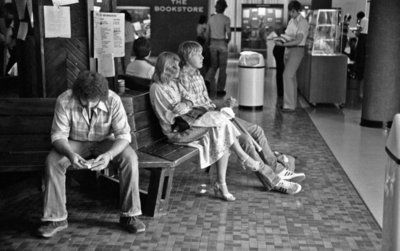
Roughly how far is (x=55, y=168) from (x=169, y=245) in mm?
956

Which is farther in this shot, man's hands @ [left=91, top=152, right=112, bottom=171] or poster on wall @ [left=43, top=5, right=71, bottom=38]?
poster on wall @ [left=43, top=5, right=71, bottom=38]

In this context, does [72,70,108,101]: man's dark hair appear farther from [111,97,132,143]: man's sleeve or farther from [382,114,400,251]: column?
[382,114,400,251]: column

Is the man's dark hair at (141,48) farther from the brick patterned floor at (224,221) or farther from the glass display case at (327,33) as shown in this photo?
the glass display case at (327,33)

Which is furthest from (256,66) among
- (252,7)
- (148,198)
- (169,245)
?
(252,7)

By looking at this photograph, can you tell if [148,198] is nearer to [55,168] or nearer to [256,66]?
[55,168]

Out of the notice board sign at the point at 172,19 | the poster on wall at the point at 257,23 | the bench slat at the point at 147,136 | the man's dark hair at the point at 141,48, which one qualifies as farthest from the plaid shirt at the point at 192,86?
the poster on wall at the point at 257,23

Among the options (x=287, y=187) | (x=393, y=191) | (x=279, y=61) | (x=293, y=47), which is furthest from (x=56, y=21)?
(x=279, y=61)

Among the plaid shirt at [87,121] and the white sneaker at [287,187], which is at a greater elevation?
the plaid shirt at [87,121]

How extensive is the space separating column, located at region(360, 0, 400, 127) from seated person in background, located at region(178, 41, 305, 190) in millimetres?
3006

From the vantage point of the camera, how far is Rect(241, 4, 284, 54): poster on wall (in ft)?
60.8

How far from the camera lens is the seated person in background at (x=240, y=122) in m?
5.22

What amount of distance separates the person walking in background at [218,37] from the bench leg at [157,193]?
20.4ft

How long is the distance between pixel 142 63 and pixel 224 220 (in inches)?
104

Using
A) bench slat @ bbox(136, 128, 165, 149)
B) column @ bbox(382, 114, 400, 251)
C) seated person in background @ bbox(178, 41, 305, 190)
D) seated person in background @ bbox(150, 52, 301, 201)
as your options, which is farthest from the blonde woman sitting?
column @ bbox(382, 114, 400, 251)
